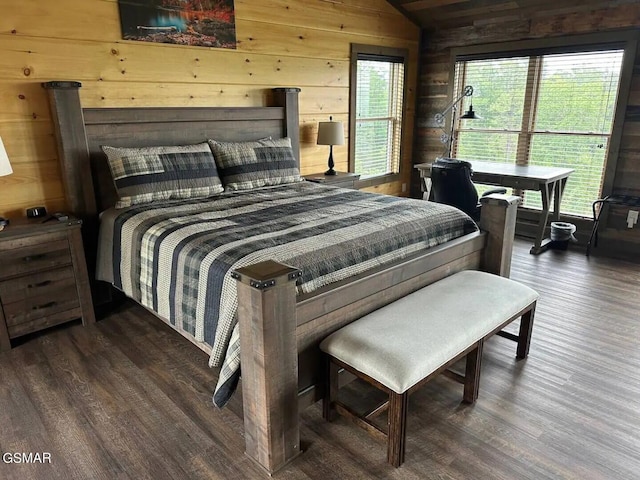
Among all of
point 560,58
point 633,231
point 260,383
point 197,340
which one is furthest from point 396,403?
point 560,58

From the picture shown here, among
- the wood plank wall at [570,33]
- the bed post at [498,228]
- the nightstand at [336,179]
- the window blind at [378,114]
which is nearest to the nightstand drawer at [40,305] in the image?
the nightstand at [336,179]

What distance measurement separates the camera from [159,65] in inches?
133

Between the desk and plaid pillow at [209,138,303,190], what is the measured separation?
1.84 meters

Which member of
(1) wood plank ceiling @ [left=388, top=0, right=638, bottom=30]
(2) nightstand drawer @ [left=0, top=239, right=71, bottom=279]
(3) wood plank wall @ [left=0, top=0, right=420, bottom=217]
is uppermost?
(1) wood plank ceiling @ [left=388, top=0, right=638, bottom=30]

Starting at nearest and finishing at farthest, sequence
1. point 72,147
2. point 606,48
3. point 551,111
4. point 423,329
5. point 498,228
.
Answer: point 423,329
point 498,228
point 72,147
point 606,48
point 551,111

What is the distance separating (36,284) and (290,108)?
246cm

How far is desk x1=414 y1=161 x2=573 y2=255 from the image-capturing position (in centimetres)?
404

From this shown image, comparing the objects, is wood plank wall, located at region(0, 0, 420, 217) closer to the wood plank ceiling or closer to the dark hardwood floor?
the wood plank ceiling

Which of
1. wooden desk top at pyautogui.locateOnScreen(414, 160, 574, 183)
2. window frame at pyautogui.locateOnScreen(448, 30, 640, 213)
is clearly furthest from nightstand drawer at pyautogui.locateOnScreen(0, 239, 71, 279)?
window frame at pyautogui.locateOnScreen(448, 30, 640, 213)

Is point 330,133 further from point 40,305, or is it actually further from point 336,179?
point 40,305

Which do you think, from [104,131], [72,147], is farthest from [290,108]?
[72,147]

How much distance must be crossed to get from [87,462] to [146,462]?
23cm

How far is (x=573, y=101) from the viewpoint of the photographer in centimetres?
443

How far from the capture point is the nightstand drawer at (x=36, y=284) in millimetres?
2609
